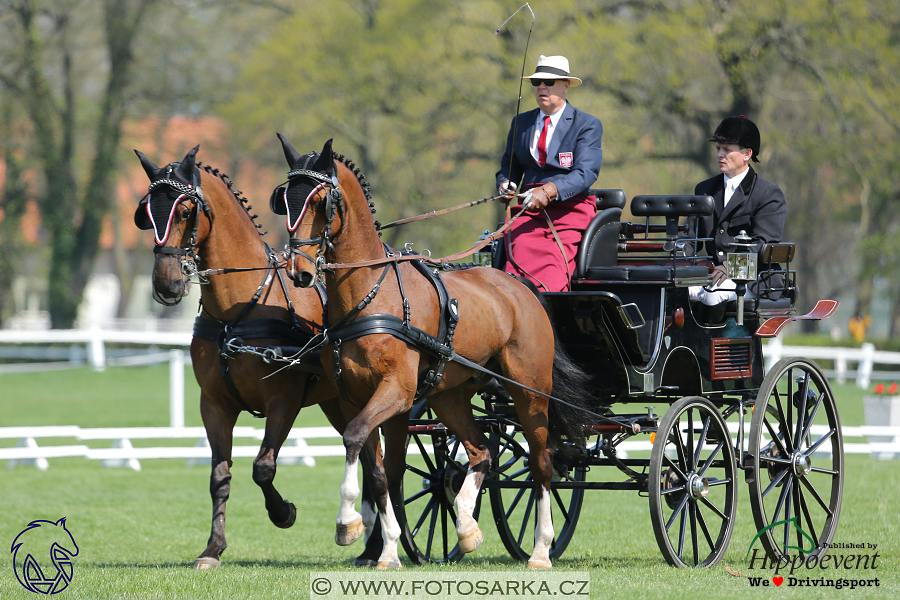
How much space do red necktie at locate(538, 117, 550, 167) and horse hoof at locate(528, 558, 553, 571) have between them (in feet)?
8.07

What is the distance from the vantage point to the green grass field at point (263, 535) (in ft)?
19.1

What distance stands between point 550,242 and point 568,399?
0.99 m

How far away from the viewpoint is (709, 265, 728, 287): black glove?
23.2 ft

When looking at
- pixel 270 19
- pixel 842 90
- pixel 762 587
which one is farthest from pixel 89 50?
pixel 762 587

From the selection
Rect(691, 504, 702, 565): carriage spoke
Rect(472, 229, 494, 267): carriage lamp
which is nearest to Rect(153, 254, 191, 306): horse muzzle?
Rect(472, 229, 494, 267): carriage lamp

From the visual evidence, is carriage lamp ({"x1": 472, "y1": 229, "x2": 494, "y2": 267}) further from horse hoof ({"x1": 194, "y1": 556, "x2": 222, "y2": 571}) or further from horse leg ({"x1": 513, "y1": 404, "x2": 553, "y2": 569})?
horse hoof ({"x1": 194, "y1": 556, "x2": 222, "y2": 571})

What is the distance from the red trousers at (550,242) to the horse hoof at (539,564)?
1647 mm

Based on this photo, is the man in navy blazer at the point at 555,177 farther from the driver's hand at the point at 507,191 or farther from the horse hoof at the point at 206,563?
the horse hoof at the point at 206,563

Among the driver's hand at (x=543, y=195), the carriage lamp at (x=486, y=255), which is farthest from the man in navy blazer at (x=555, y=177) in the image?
the carriage lamp at (x=486, y=255)

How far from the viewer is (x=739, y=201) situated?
7.57m

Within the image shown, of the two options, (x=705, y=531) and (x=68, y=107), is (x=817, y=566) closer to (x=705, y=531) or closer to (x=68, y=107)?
(x=705, y=531)

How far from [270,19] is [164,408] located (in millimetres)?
20280

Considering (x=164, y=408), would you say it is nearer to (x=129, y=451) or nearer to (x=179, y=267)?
(x=129, y=451)

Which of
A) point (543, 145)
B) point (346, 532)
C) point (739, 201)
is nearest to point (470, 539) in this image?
point (346, 532)
